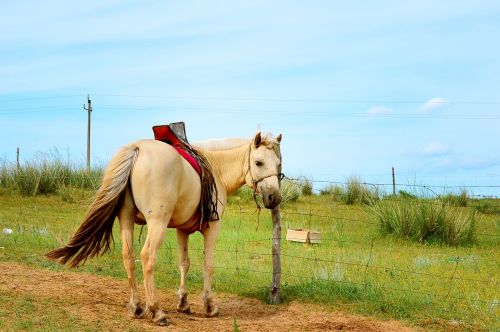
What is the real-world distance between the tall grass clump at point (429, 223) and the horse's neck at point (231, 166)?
310 inches

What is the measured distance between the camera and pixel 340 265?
1101 cm

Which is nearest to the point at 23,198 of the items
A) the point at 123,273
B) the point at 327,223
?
the point at 327,223

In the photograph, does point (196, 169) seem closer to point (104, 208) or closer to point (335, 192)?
point (104, 208)

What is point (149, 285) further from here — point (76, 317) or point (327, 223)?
point (327, 223)

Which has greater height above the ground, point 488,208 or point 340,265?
point 488,208

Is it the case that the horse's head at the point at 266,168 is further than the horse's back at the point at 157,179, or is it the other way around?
the horse's head at the point at 266,168

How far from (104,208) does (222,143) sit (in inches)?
73.6

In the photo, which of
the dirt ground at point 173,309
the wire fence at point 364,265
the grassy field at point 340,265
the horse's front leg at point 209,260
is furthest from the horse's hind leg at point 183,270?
the wire fence at point 364,265

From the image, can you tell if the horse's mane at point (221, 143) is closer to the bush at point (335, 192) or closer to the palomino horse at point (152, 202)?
the palomino horse at point (152, 202)

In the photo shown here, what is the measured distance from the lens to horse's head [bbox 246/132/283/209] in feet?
25.0

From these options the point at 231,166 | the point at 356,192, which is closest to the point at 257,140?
the point at 231,166

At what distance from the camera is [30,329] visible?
630cm

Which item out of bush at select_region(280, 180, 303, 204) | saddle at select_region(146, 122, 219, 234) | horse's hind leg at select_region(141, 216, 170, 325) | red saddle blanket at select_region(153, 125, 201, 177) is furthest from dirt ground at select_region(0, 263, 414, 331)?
bush at select_region(280, 180, 303, 204)

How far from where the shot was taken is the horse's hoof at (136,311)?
6.97 meters
